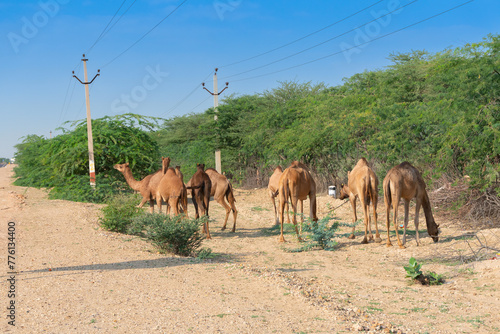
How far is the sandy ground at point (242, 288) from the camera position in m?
5.49

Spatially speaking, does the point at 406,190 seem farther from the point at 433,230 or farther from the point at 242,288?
the point at 242,288

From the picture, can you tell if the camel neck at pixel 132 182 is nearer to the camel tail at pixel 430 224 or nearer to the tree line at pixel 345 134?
the tree line at pixel 345 134

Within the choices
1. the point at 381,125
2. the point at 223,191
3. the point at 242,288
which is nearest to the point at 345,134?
the point at 381,125

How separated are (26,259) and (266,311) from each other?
4.98 meters

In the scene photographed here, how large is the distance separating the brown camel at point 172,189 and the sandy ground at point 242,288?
1.61 meters

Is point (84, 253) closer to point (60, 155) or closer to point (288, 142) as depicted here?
point (60, 155)

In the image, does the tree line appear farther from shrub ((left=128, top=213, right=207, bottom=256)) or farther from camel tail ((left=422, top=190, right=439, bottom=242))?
shrub ((left=128, top=213, right=207, bottom=256))

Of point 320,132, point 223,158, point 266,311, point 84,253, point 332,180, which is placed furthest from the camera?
point 223,158

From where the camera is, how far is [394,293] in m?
7.18

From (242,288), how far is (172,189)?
249 inches

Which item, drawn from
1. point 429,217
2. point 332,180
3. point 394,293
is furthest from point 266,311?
point 332,180

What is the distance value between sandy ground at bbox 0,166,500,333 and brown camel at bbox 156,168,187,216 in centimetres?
161

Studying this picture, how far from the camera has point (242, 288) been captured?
7.09m

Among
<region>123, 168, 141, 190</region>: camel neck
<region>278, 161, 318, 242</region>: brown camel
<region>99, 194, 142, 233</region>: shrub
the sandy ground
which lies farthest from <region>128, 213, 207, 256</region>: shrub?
A: <region>123, 168, 141, 190</region>: camel neck
